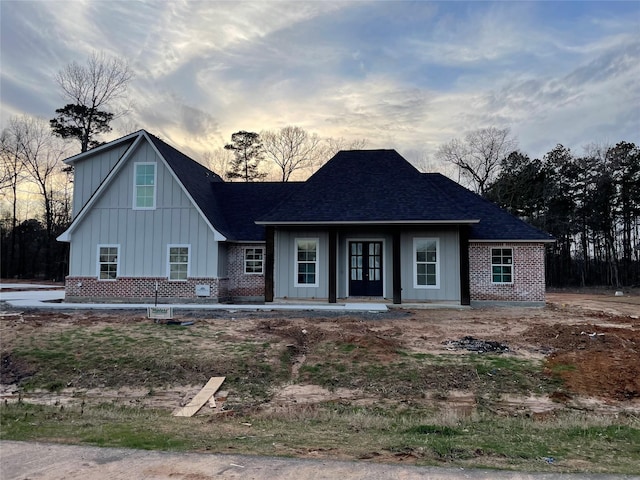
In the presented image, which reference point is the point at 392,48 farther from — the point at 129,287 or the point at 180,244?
the point at 129,287

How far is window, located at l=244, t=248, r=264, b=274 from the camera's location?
18547mm

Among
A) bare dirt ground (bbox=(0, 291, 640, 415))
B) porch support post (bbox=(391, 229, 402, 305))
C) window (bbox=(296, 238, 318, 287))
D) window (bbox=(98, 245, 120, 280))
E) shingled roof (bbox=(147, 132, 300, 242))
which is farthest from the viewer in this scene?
shingled roof (bbox=(147, 132, 300, 242))

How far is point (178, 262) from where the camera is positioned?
1719 centimetres

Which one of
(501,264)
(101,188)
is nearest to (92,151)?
(101,188)

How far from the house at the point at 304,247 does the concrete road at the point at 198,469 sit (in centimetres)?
1226

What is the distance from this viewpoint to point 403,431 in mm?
5602

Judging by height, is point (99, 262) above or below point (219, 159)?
below

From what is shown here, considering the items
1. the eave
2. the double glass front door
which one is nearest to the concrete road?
the eave

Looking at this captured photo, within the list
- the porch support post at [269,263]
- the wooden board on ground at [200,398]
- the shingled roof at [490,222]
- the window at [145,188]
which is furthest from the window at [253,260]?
the wooden board on ground at [200,398]

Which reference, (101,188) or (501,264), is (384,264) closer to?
(501,264)

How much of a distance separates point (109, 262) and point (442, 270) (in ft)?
43.4

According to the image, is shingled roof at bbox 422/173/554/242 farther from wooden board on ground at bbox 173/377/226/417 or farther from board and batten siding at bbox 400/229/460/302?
wooden board on ground at bbox 173/377/226/417

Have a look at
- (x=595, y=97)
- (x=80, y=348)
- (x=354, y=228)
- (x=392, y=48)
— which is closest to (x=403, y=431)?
(x=80, y=348)

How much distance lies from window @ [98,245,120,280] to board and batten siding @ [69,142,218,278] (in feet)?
0.62
